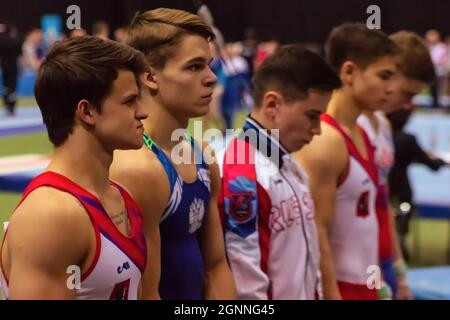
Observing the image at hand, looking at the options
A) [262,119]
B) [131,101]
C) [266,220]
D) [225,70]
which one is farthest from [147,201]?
[225,70]

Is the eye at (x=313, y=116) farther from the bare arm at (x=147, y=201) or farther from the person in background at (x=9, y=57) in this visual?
the person in background at (x=9, y=57)

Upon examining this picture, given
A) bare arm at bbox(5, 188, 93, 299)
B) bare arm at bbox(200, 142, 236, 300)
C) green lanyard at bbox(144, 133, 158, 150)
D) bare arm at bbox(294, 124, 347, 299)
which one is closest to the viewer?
bare arm at bbox(5, 188, 93, 299)

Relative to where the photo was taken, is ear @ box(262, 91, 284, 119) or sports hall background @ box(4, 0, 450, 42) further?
sports hall background @ box(4, 0, 450, 42)

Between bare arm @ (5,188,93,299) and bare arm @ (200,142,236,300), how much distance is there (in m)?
0.92

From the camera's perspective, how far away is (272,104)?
3.23 metres

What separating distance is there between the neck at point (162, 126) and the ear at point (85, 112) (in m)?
0.62

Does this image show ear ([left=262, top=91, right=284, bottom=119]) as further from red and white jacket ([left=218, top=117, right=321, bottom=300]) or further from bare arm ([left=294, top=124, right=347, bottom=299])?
bare arm ([left=294, top=124, right=347, bottom=299])

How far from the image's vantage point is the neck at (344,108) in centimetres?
376

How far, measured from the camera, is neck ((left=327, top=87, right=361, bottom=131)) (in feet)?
12.3

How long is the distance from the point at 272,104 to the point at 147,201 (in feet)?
3.04

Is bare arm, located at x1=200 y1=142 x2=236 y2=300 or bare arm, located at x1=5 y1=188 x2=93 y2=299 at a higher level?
bare arm, located at x1=5 y1=188 x2=93 y2=299

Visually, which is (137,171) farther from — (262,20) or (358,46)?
(262,20)

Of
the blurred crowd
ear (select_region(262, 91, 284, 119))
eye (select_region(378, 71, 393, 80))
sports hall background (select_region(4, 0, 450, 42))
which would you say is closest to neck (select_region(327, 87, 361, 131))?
eye (select_region(378, 71, 393, 80))

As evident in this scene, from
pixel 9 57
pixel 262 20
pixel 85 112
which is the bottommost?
pixel 85 112
